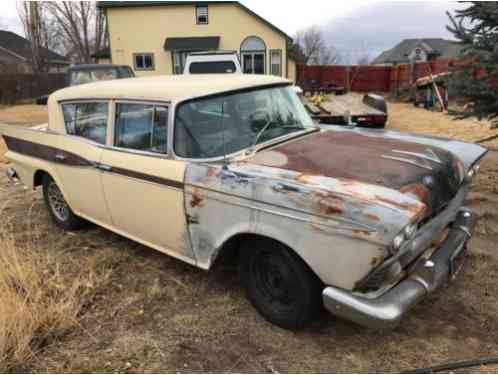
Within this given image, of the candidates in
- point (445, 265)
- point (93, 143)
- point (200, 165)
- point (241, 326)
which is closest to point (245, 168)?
point (200, 165)

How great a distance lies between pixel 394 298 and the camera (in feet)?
7.89

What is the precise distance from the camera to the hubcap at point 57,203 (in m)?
4.75

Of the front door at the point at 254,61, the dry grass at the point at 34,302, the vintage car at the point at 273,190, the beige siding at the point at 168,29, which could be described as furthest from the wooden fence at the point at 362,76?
the dry grass at the point at 34,302

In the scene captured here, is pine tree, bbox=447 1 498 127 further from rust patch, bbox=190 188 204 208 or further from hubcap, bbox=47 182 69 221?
hubcap, bbox=47 182 69 221

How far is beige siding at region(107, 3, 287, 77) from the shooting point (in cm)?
2342

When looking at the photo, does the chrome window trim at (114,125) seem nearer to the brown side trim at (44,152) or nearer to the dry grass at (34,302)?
the brown side trim at (44,152)

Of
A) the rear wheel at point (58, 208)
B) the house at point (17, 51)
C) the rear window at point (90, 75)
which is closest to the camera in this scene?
the rear wheel at point (58, 208)

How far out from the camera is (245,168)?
9.30 feet

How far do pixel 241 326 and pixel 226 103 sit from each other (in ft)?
5.75

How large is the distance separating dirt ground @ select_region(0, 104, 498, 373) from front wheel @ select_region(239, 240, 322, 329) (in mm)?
139

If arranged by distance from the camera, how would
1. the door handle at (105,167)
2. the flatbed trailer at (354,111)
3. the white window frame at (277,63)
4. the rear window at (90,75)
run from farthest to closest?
the white window frame at (277,63), the rear window at (90,75), the flatbed trailer at (354,111), the door handle at (105,167)

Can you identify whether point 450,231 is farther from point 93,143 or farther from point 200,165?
point 93,143

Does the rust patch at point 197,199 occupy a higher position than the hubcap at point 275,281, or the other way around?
the rust patch at point 197,199

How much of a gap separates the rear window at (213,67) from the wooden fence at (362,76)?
15.2 meters
